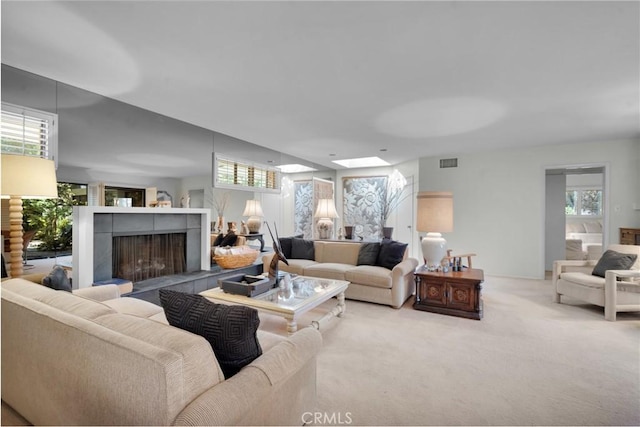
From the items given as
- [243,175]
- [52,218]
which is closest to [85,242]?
[52,218]

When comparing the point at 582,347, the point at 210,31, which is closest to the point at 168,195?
the point at 210,31

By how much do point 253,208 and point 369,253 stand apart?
2.12m

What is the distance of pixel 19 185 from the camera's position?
6.99ft

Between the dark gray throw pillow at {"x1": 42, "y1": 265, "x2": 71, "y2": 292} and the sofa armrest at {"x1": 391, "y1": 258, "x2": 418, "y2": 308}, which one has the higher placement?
the dark gray throw pillow at {"x1": 42, "y1": 265, "x2": 71, "y2": 292}

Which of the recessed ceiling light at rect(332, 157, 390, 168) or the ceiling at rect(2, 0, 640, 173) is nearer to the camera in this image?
the ceiling at rect(2, 0, 640, 173)

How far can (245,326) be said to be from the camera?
1216 mm

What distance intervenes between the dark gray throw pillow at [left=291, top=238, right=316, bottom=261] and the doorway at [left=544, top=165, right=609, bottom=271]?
4375 mm

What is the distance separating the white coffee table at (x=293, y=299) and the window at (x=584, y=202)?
8.88 metres

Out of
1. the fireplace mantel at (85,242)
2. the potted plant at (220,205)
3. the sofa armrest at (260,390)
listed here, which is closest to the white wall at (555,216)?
the potted plant at (220,205)

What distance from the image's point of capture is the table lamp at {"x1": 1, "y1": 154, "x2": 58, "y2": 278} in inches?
83.2

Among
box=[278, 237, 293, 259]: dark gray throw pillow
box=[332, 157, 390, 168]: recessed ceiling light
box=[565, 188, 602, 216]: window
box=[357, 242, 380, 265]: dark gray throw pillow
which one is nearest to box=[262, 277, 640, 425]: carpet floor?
box=[357, 242, 380, 265]: dark gray throw pillow

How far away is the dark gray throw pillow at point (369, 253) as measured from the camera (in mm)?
4137

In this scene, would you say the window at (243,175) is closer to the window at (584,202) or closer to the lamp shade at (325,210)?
the lamp shade at (325,210)

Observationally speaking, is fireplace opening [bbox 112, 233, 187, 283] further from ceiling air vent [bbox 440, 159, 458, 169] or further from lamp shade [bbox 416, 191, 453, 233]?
ceiling air vent [bbox 440, 159, 458, 169]
